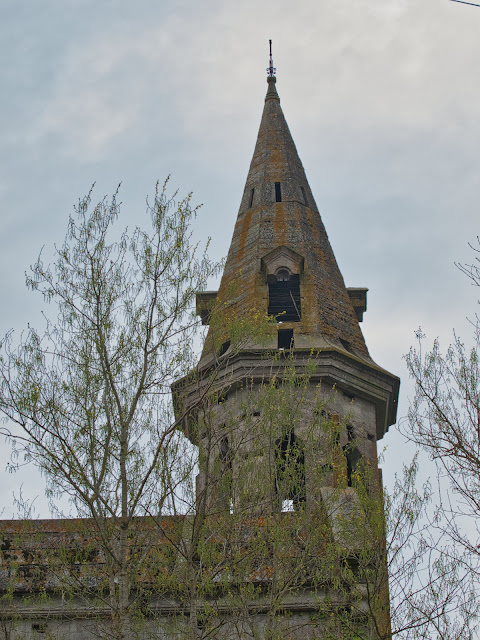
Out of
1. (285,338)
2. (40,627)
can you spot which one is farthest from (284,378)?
(285,338)

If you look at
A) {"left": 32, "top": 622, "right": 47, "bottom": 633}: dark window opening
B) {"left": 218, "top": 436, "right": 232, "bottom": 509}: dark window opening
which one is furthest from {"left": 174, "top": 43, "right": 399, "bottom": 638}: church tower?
{"left": 32, "top": 622, "right": 47, "bottom": 633}: dark window opening

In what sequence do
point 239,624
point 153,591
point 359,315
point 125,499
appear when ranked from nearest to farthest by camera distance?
point 125,499
point 153,591
point 239,624
point 359,315

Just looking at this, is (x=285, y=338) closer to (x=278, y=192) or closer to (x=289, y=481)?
(x=278, y=192)

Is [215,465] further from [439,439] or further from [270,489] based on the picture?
[439,439]

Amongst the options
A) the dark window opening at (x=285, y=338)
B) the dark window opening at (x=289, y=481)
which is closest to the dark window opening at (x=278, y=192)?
the dark window opening at (x=285, y=338)

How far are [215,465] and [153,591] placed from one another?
1839 millimetres

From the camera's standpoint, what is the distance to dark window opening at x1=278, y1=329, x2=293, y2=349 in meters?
24.4

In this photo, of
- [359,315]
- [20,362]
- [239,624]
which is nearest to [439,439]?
[239,624]

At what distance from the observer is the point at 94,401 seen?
49.6 ft

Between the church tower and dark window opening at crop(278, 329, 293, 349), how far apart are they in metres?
0.03

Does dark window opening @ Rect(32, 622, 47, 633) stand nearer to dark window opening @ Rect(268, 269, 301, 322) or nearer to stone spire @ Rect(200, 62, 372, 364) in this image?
stone spire @ Rect(200, 62, 372, 364)

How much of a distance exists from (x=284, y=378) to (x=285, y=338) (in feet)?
19.9

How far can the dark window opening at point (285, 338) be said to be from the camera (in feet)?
80.1

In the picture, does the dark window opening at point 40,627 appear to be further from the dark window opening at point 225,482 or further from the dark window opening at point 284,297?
the dark window opening at point 284,297
